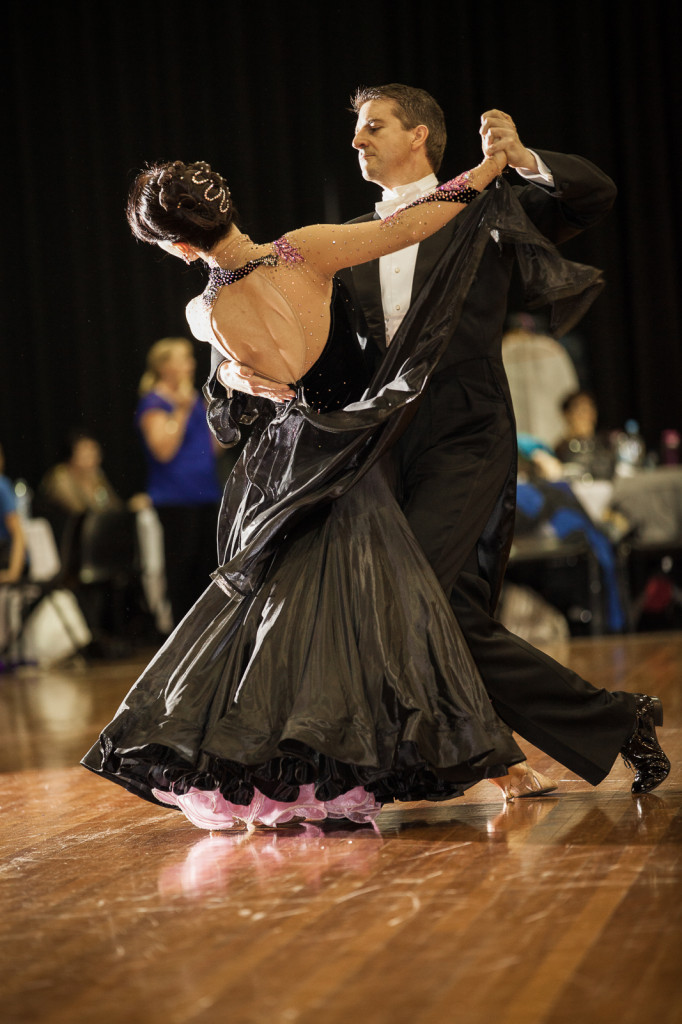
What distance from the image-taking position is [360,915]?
1.54m

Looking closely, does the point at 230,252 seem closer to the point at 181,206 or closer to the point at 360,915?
the point at 181,206

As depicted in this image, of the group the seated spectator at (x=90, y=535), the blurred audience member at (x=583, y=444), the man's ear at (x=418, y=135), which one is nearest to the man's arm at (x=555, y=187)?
the man's ear at (x=418, y=135)

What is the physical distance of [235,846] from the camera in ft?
6.68

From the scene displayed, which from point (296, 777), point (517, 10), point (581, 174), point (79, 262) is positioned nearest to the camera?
point (296, 777)

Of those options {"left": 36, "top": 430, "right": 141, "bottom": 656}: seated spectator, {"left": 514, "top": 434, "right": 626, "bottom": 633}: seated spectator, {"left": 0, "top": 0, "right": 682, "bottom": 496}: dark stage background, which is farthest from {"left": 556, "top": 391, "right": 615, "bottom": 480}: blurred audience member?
{"left": 36, "top": 430, "right": 141, "bottom": 656}: seated spectator

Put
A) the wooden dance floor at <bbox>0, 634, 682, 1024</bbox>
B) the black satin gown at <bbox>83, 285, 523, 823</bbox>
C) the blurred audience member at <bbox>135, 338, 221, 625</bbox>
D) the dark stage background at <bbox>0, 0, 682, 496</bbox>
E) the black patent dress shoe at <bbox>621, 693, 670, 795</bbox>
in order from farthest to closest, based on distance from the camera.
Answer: the dark stage background at <bbox>0, 0, 682, 496</bbox>, the blurred audience member at <bbox>135, 338, 221, 625</bbox>, the black patent dress shoe at <bbox>621, 693, 670, 795</bbox>, the black satin gown at <bbox>83, 285, 523, 823</bbox>, the wooden dance floor at <bbox>0, 634, 682, 1024</bbox>

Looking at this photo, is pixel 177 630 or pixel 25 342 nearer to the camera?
pixel 177 630

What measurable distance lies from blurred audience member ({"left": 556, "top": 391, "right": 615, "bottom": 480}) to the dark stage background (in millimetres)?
972

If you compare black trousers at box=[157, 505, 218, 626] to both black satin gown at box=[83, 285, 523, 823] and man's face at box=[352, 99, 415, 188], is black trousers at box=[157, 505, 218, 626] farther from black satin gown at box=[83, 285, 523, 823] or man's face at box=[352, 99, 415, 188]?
black satin gown at box=[83, 285, 523, 823]

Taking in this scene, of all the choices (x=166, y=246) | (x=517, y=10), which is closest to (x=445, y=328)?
(x=166, y=246)

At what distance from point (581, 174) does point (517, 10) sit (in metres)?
4.93

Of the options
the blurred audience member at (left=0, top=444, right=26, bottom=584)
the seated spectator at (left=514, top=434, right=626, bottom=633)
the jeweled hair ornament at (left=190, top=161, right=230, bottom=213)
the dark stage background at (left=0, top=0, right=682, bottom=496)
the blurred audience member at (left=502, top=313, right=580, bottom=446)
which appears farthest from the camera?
the blurred audience member at (left=502, top=313, right=580, bottom=446)

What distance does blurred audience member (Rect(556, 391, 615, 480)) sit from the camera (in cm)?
617

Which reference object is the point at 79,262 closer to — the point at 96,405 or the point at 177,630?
the point at 96,405
